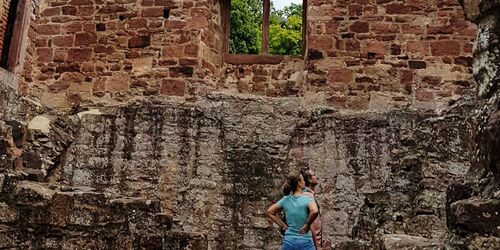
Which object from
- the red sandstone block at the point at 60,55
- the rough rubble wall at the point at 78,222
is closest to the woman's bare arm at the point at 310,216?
the rough rubble wall at the point at 78,222

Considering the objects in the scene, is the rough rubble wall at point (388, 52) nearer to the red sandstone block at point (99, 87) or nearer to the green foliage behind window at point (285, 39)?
the red sandstone block at point (99, 87)

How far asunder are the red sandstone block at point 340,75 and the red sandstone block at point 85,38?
10.2ft

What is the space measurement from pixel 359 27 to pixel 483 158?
16.4 feet

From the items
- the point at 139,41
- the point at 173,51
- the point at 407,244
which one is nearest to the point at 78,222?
the point at 407,244

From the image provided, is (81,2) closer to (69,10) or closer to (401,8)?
(69,10)

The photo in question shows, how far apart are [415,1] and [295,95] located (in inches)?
75.4

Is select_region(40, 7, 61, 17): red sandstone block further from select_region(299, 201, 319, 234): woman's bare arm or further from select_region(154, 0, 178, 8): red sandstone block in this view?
select_region(299, 201, 319, 234): woman's bare arm

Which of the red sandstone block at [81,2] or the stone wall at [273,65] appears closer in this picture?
the stone wall at [273,65]

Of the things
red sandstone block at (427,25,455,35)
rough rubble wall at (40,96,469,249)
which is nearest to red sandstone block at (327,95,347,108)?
rough rubble wall at (40,96,469,249)

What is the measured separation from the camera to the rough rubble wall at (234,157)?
604 cm

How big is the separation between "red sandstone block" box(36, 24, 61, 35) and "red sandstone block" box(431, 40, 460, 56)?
491 centimetres

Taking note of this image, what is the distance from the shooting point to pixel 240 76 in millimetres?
6961

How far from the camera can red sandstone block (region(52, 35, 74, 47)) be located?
7.15 m

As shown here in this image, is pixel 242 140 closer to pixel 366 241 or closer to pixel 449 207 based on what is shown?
pixel 366 241
